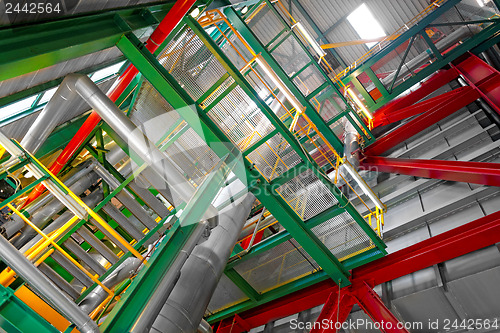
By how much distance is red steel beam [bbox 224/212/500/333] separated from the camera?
855 centimetres

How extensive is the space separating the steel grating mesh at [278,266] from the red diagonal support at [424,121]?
8129 mm

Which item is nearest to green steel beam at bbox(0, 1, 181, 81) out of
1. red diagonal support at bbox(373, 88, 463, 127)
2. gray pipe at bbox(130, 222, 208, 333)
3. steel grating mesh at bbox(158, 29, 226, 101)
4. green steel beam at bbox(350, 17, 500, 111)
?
steel grating mesh at bbox(158, 29, 226, 101)

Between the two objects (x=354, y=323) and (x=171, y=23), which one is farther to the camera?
(x=354, y=323)

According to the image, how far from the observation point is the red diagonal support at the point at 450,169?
9.84m

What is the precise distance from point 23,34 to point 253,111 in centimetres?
546

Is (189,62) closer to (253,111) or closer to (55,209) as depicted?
(253,111)

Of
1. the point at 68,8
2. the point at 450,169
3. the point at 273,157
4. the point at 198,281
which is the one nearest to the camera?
the point at 68,8

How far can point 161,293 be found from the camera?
548 cm

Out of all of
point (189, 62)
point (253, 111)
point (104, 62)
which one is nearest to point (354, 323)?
point (253, 111)

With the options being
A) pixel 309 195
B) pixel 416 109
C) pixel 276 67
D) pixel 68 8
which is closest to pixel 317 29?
pixel 416 109

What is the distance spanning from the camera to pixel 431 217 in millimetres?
11117

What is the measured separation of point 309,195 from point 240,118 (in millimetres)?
2718

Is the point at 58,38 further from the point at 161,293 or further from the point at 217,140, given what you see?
the point at 161,293

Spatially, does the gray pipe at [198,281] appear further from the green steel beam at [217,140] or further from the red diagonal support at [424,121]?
the red diagonal support at [424,121]
